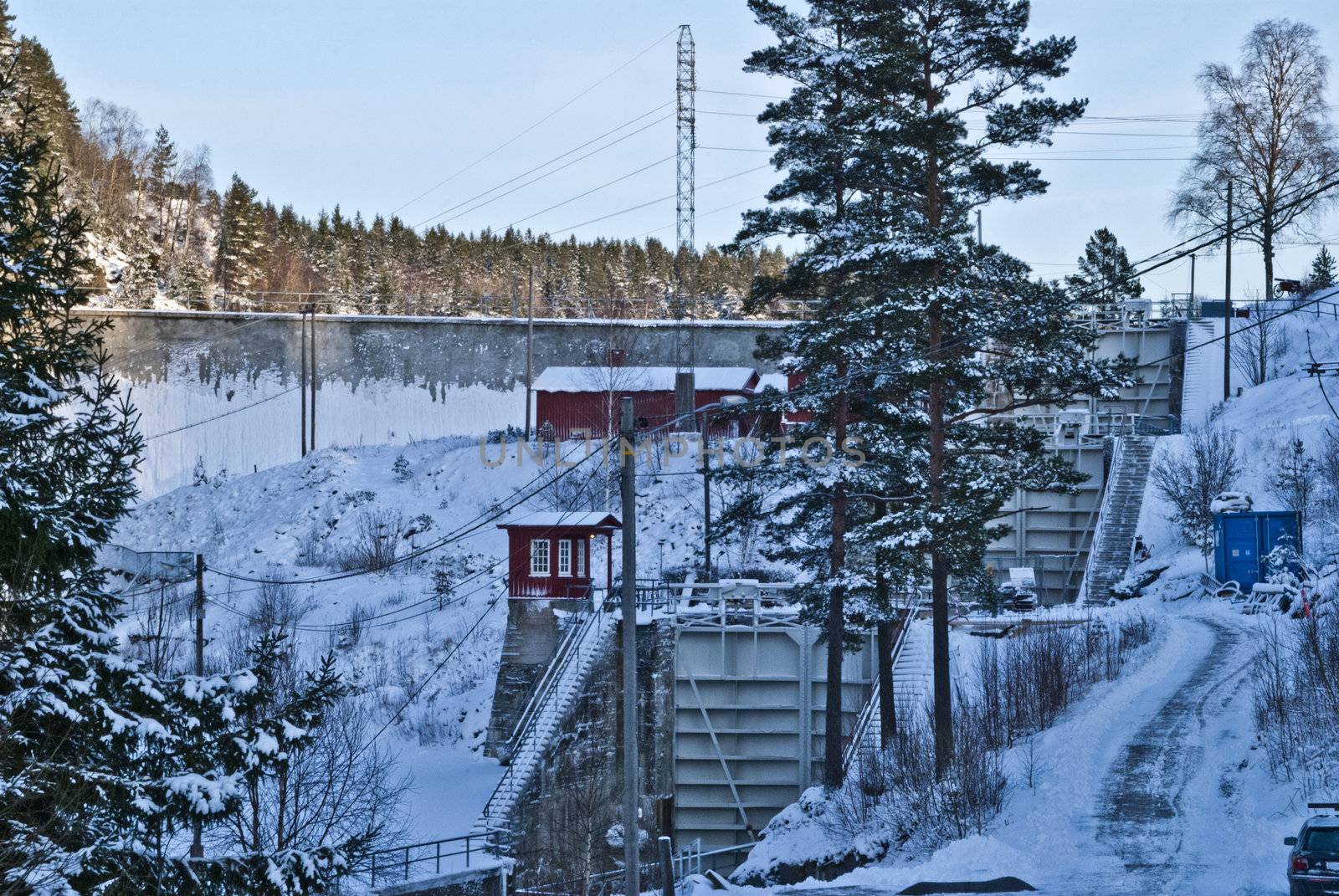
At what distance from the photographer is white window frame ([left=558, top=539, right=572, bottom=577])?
3412 centimetres

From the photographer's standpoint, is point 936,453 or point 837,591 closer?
point 936,453

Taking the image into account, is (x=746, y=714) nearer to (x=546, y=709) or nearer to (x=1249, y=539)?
(x=546, y=709)

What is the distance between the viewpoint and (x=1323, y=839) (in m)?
13.3

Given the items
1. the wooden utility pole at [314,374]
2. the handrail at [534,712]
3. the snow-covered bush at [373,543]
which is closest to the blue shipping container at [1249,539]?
the handrail at [534,712]

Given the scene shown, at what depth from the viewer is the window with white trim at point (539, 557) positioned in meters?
34.2

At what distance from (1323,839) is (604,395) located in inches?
1703

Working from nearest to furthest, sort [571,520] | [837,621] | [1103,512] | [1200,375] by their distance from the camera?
[837,621]
[571,520]
[1103,512]
[1200,375]

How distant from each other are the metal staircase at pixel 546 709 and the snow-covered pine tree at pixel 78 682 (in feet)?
39.1

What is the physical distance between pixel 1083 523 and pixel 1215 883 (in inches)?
1174

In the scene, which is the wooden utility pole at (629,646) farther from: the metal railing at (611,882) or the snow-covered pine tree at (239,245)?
the snow-covered pine tree at (239,245)

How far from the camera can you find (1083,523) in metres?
44.3

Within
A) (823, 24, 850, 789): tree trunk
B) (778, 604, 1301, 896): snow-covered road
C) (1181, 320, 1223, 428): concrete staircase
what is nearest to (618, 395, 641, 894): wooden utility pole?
(778, 604, 1301, 896): snow-covered road

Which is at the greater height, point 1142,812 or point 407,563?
point 407,563

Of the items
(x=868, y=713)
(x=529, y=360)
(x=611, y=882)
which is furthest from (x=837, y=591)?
(x=529, y=360)
